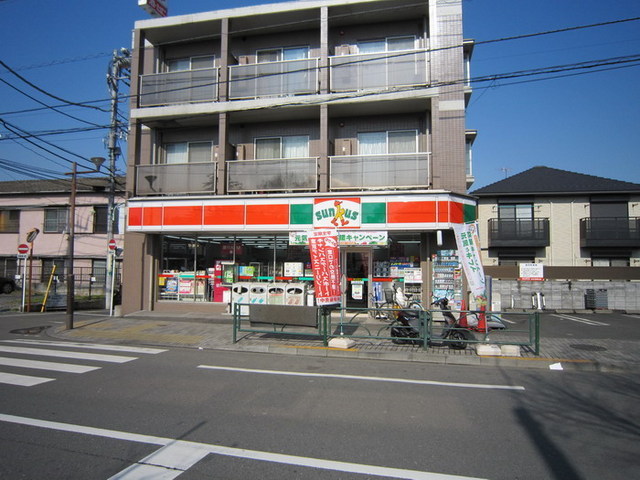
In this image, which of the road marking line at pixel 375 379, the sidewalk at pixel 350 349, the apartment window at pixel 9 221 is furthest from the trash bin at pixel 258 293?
the apartment window at pixel 9 221

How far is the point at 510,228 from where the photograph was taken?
2852 cm

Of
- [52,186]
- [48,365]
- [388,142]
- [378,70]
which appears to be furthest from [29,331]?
[52,186]

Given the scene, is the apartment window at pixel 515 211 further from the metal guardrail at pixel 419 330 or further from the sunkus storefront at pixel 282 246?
the metal guardrail at pixel 419 330

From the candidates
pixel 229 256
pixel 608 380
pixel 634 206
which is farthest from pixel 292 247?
pixel 634 206

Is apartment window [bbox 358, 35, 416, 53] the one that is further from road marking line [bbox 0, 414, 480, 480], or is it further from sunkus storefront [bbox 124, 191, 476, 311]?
road marking line [bbox 0, 414, 480, 480]

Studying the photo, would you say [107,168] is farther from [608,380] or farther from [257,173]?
[608,380]

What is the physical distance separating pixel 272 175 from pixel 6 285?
942 inches

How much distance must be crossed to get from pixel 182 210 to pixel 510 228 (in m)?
22.4

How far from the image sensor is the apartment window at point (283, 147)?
15812 mm

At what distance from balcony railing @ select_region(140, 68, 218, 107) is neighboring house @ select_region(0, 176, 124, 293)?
13941 mm

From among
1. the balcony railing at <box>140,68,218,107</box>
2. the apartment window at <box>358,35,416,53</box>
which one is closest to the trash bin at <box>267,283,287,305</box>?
the balcony railing at <box>140,68,218,107</box>

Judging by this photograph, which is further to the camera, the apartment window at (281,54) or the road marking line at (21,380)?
the apartment window at (281,54)

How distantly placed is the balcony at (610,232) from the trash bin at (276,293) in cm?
2297

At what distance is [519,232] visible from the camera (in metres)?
28.3
